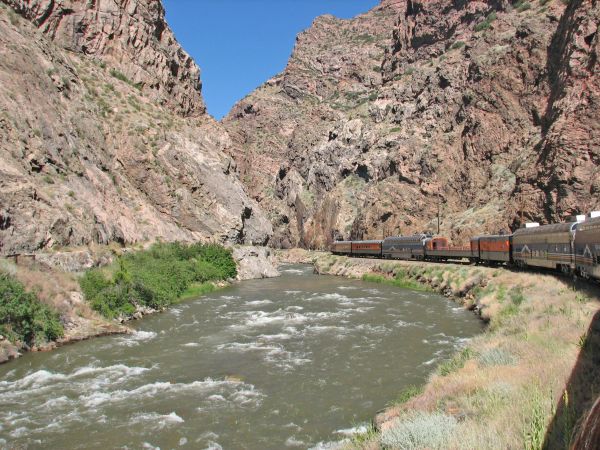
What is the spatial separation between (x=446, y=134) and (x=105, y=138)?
175 ft

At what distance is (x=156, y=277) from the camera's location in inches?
1371

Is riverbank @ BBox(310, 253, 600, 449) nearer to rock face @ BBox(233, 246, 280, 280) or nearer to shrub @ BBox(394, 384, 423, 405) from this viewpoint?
shrub @ BBox(394, 384, 423, 405)

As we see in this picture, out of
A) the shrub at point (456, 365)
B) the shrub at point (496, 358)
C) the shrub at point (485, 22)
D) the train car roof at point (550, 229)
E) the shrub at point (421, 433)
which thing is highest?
the shrub at point (485, 22)

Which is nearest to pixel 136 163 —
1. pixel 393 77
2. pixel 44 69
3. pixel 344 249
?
pixel 44 69

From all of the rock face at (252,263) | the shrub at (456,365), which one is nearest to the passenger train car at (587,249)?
the shrub at (456,365)

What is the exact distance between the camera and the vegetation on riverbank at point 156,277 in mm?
26219

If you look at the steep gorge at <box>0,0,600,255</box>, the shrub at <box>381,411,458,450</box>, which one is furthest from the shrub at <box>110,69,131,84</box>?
the shrub at <box>381,411,458,450</box>

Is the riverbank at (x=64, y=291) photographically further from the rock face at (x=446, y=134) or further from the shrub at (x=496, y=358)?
the rock face at (x=446, y=134)

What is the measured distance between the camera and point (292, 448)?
10719mm

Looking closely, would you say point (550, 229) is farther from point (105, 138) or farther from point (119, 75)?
point (119, 75)

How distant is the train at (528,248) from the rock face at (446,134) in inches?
280

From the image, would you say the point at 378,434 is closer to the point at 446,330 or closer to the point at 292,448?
the point at 292,448

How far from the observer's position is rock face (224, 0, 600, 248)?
49.2 m

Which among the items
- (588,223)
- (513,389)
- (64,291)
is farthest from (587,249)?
(64,291)
